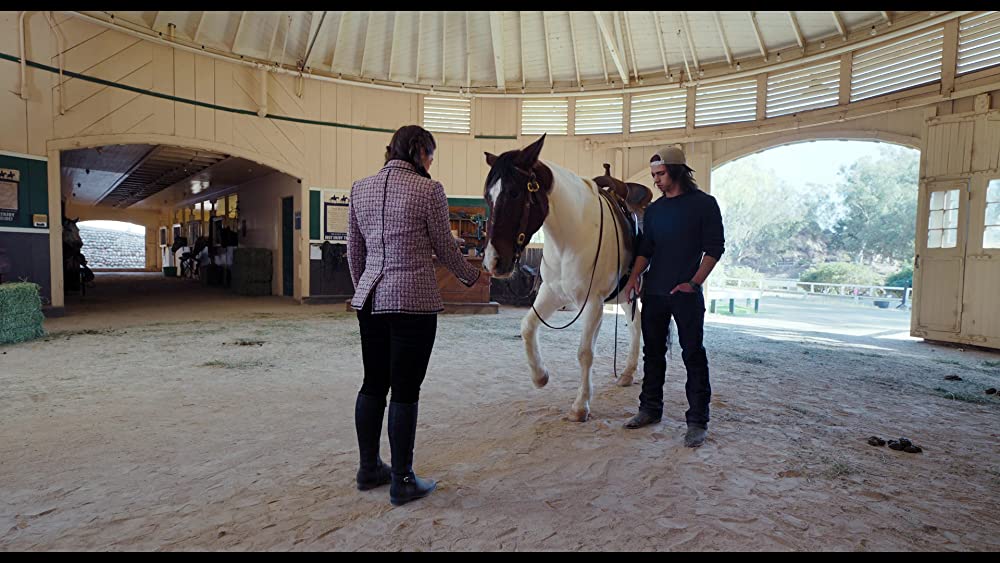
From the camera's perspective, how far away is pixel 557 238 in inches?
127

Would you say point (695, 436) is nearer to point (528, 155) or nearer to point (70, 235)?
point (528, 155)

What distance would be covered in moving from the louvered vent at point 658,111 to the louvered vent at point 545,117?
4.88 ft

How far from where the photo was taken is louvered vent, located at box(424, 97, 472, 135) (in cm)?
1128

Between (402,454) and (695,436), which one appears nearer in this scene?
(402,454)

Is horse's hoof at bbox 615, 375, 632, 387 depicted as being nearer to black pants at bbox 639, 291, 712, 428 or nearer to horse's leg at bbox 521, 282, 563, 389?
black pants at bbox 639, 291, 712, 428

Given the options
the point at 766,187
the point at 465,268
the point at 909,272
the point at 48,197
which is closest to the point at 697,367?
the point at 465,268

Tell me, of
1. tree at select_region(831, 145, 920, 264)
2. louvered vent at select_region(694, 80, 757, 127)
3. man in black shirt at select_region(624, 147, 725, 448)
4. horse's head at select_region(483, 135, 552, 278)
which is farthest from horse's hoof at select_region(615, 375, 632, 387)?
tree at select_region(831, 145, 920, 264)

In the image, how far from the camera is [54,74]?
7586mm

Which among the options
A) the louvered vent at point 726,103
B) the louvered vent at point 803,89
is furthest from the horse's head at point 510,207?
the louvered vent at point 726,103

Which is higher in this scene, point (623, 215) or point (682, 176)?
point (682, 176)

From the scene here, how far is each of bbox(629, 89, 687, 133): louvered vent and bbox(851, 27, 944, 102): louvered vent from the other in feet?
9.55

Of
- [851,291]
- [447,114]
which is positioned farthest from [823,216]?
[447,114]

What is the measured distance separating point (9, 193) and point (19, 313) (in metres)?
2.75

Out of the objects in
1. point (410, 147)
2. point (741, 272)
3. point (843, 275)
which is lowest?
point (741, 272)
